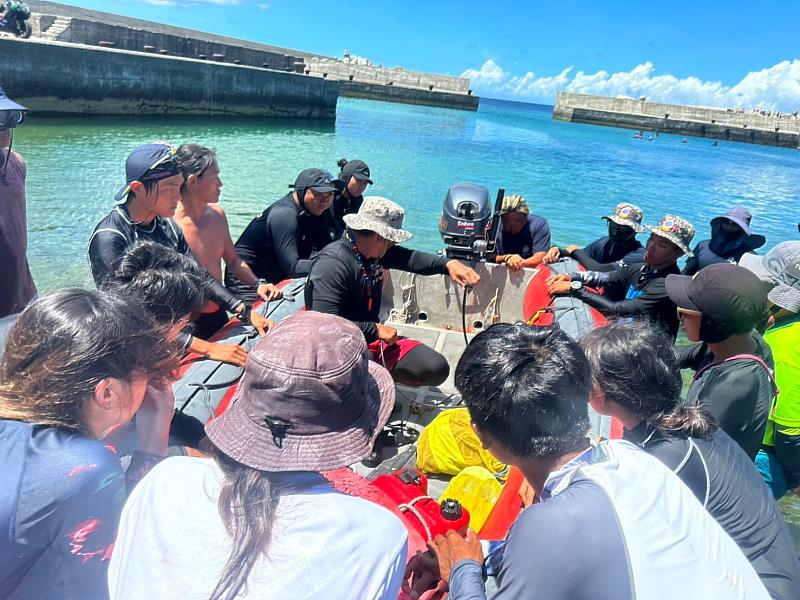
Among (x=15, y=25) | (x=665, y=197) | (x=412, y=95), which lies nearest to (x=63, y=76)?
(x=15, y=25)

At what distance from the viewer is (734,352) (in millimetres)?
1959

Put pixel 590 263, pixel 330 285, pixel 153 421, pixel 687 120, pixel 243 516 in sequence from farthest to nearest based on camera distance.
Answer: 1. pixel 687 120
2. pixel 590 263
3. pixel 330 285
4. pixel 153 421
5. pixel 243 516

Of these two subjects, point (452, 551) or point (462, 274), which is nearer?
point (452, 551)

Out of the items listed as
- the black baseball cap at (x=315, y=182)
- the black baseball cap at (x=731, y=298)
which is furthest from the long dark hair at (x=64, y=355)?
the black baseball cap at (x=315, y=182)

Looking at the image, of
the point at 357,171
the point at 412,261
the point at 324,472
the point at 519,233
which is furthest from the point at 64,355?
the point at 519,233

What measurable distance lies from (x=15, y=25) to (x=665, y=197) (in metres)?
21.9

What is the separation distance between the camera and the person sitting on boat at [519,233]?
14.6 feet

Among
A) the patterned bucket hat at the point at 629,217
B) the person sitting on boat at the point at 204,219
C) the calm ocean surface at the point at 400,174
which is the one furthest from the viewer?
the calm ocean surface at the point at 400,174

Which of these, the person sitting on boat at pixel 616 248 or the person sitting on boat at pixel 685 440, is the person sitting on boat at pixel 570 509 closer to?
the person sitting on boat at pixel 685 440

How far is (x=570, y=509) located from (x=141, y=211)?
211cm

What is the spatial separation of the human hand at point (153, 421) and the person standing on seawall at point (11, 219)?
116 cm

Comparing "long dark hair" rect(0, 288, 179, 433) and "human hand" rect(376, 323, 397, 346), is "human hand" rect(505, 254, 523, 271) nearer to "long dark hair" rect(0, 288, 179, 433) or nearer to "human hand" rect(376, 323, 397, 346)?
"human hand" rect(376, 323, 397, 346)

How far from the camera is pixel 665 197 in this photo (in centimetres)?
1930

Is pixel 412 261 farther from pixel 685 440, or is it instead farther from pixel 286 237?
pixel 685 440
